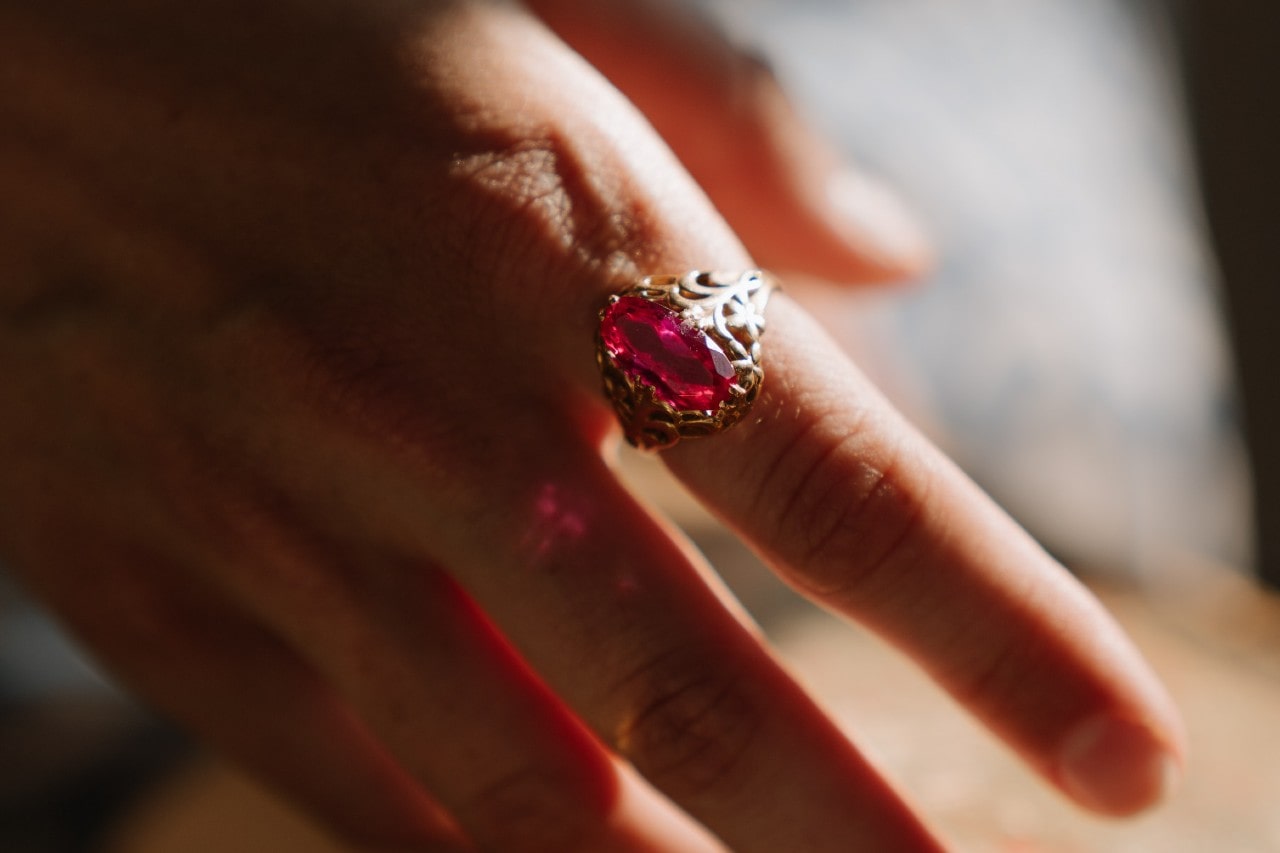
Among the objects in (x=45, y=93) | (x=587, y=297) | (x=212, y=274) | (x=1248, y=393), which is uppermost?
(x=45, y=93)

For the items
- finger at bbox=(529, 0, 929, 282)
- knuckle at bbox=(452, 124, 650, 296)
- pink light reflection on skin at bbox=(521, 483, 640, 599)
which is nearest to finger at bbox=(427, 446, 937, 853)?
pink light reflection on skin at bbox=(521, 483, 640, 599)

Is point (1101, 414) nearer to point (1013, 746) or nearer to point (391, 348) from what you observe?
point (1013, 746)

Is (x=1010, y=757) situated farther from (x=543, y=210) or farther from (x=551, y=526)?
(x=543, y=210)

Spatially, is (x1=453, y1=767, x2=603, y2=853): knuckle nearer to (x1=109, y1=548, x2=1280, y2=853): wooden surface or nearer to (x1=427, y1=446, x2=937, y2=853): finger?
(x1=427, y1=446, x2=937, y2=853): finger

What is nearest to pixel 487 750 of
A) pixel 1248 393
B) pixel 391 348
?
pixel 391 348

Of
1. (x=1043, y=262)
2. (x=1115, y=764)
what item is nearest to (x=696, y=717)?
(x=1115, y=764)

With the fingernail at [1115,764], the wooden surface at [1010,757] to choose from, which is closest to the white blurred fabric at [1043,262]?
the wooden surface at [1010,757]
